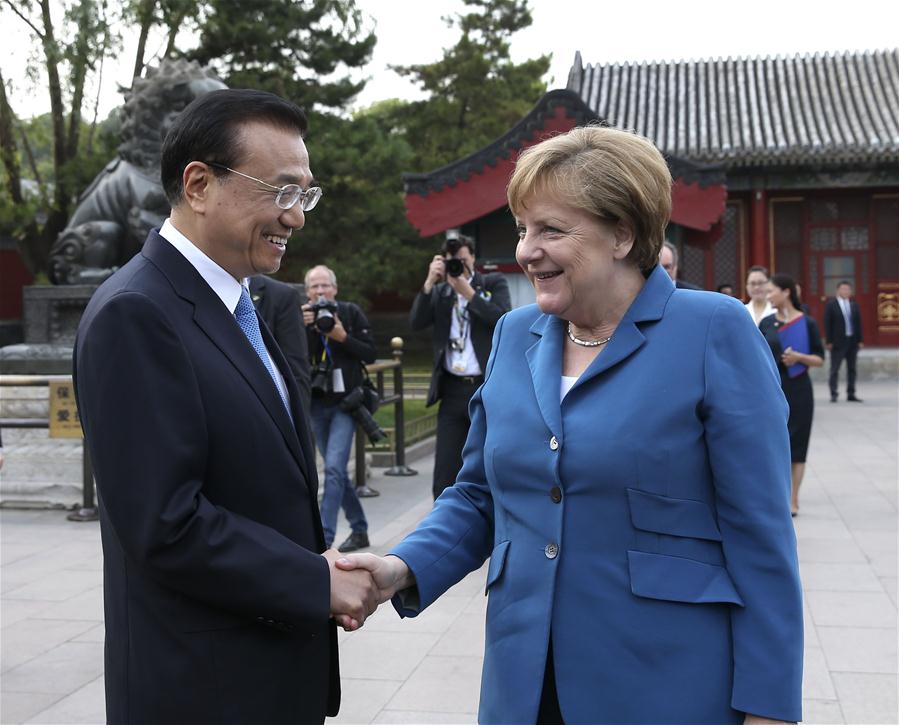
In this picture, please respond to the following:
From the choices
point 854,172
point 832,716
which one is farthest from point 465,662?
point 854,172

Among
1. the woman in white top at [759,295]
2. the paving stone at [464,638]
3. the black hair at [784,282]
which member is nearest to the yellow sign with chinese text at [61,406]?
the paving stone at [464,638]

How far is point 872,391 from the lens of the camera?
55.5 ft

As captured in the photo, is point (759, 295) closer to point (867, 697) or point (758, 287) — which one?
point (758, 287)

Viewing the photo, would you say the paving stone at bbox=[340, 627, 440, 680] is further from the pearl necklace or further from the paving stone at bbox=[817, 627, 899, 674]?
the pearl necklace

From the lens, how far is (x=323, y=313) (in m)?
6.10

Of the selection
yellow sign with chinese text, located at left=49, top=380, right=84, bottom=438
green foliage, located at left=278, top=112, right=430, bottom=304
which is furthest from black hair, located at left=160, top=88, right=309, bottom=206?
green foliage, located at left=278, top=112, right=430, bottom=304

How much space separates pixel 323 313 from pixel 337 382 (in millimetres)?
418

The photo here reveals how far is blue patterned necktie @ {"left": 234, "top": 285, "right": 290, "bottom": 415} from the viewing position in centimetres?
202

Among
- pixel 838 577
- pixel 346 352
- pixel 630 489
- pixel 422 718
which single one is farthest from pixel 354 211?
pixel 630 489

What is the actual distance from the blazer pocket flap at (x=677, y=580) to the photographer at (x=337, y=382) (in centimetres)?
432

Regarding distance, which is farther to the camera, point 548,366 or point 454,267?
point 454,267

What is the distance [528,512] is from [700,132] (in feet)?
64.1

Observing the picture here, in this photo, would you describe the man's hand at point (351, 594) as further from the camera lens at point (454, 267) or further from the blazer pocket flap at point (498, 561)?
the camera lens at point (454, 267)

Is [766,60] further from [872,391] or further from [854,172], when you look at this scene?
[872,391]
